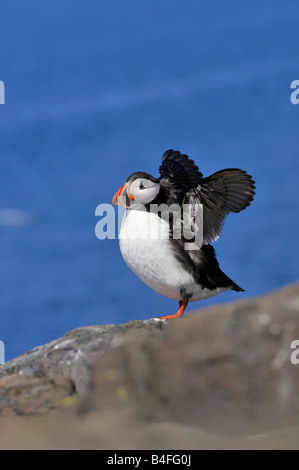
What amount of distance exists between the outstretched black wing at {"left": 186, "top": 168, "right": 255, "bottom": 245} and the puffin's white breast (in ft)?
1.52

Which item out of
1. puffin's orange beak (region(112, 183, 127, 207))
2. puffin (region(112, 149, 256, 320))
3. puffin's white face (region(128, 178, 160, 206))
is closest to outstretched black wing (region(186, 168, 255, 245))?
puffin (region(112, 149, 256, 320))

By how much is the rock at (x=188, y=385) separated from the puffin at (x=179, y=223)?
3.67 ft

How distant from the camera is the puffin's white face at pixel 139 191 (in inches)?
246

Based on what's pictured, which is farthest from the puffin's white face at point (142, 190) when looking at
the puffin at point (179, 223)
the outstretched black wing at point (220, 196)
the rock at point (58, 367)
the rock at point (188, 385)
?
the rock at point (188, 385)

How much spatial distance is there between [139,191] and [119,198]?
225 mm

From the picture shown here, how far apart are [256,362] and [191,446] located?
0.72 m

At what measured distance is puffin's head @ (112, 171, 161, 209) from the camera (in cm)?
626

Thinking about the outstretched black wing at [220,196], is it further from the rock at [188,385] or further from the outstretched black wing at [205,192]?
the rock at [188,385]

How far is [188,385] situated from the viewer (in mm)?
4488

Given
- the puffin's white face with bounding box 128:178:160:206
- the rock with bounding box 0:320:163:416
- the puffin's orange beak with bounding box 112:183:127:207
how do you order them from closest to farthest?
the rock with bounding box 0:320:163:416 < the puffin's white face with bounding box 128:178:160:206 < the puffin's orange beak with bounding box 112:183:127:207

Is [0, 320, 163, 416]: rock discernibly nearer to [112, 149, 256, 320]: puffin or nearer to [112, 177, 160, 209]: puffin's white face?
[112, 149, 256, 320]: puffin

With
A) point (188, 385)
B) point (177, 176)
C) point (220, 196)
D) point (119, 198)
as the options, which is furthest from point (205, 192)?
point (188, 385)

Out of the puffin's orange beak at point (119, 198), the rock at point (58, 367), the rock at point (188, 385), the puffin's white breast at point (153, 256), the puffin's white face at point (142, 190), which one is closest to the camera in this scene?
the rock at point (188, 385)
